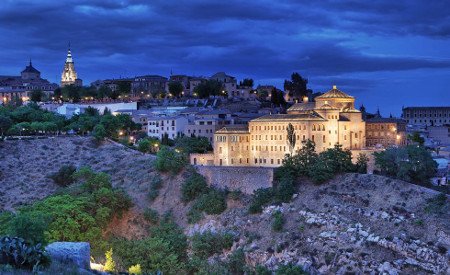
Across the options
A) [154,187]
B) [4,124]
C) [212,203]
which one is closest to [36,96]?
[4,124]

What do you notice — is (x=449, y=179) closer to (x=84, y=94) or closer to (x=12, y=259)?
(x=12, y=259)

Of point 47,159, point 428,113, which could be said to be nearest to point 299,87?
point 428,113

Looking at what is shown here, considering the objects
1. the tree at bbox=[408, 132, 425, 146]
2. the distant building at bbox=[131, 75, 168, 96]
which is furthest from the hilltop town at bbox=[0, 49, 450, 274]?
the distant building at bbox=[131, 75, 168, 96]

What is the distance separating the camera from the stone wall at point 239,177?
56.1 m

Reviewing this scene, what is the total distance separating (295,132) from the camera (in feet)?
201

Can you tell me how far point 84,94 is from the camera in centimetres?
11125

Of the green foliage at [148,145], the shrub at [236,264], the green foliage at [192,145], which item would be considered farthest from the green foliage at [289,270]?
the green foliage at [148,145]

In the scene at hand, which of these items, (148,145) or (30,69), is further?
(30,69)

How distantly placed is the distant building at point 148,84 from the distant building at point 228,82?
34.2 ft

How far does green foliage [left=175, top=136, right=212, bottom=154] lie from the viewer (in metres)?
68.1

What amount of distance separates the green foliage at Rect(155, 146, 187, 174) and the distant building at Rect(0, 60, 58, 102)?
2614 inches

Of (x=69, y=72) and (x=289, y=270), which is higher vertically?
(x=69, y=72)

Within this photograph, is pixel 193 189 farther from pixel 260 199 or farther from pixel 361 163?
pixel 361 163

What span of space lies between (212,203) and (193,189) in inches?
128
